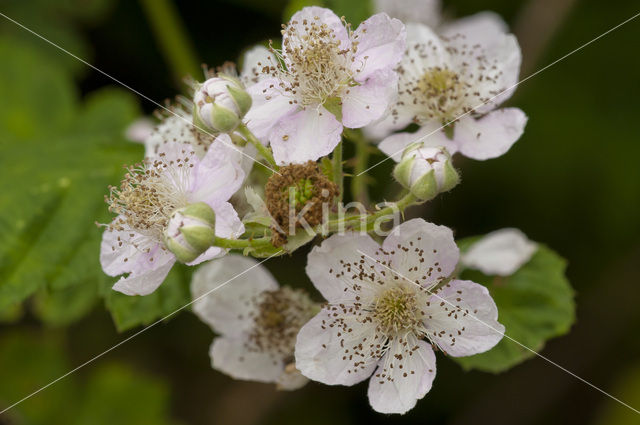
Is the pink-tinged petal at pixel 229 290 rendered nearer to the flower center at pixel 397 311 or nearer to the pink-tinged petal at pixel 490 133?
the flower center at pixel 397 311

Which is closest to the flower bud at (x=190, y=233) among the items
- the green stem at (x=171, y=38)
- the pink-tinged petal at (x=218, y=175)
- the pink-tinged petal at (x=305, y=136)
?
the pink-tinged petal at (x=218, y=175)

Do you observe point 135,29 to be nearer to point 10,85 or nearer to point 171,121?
point 10,85

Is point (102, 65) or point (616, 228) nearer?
point (616, 228)

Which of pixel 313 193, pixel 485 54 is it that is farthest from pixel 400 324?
pixel 485 54

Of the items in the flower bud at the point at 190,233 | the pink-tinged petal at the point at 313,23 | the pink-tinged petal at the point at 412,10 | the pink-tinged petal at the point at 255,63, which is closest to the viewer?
the flower bud at the point at 190,233

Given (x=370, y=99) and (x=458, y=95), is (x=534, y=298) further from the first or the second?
(x=370, y=99)

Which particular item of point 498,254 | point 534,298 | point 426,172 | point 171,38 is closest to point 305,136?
point 426,172

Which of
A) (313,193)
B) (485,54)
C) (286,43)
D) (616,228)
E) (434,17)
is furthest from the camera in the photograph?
(616,228)
